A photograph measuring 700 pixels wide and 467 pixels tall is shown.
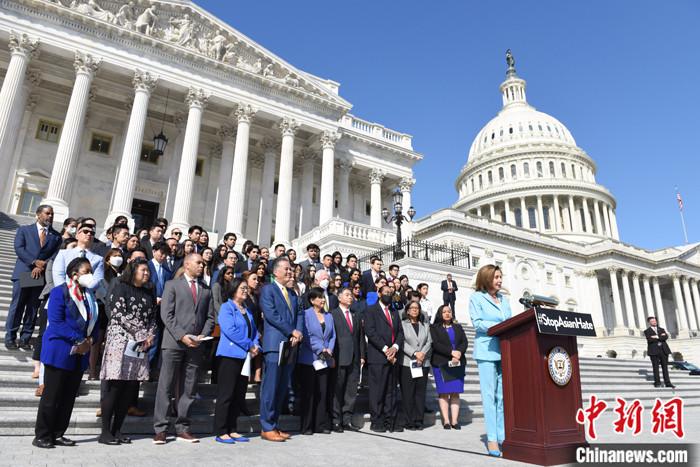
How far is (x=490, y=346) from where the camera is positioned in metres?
5.42

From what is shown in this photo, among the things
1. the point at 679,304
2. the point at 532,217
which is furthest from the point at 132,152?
the point at 679,304

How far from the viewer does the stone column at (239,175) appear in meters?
25.0

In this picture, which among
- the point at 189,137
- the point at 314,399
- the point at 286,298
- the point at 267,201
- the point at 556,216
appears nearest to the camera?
the point at 286,298

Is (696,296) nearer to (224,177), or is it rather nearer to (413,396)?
(224,177)

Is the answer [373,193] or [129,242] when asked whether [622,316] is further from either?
[129,242]

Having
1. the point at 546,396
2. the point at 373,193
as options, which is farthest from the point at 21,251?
the point at 373,193

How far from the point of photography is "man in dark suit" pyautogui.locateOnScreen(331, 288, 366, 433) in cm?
683

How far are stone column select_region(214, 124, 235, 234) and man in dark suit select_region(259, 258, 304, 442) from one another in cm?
2097

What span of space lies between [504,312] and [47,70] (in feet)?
96.4

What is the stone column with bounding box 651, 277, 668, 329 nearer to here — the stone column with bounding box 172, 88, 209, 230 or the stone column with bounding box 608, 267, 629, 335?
the stone column with bounding box 608, 267, 629, 335

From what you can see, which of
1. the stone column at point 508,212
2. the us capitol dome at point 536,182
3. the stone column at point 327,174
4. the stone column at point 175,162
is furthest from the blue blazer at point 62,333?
the stone column at point 508,212

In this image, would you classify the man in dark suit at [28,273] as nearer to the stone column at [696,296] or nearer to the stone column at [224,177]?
the stone column at [224,177]

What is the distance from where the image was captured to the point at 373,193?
33.7 metres

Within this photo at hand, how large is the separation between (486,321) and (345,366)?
260cm
